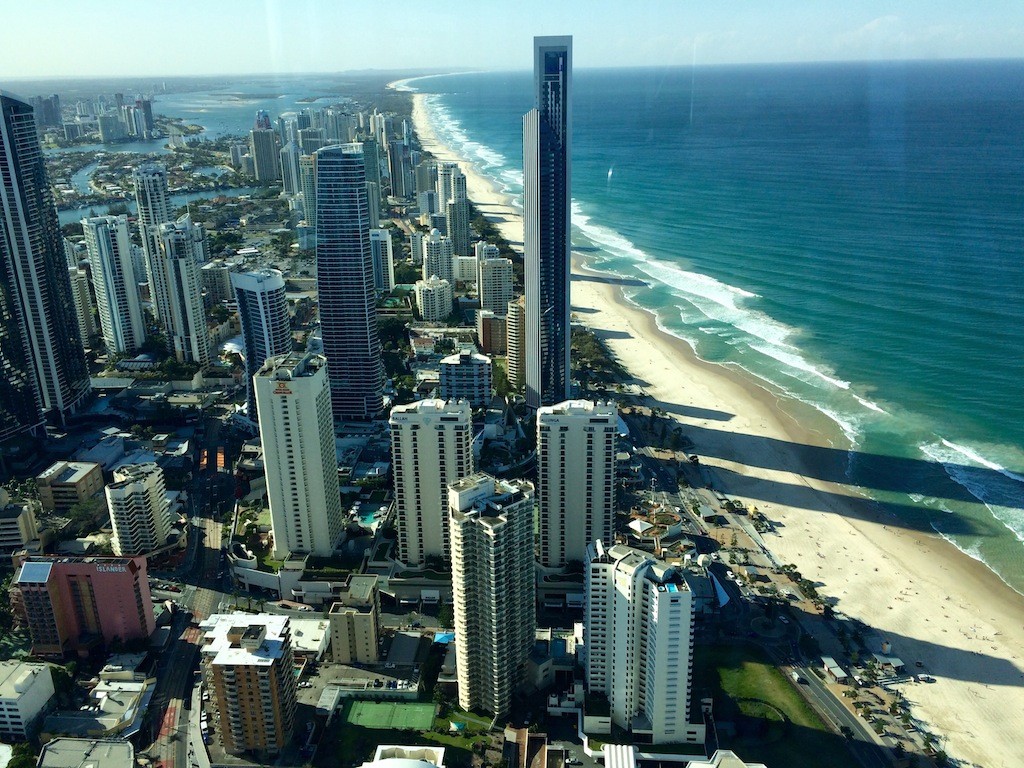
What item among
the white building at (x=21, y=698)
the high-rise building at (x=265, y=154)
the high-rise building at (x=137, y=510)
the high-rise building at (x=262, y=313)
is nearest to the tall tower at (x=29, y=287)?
the high-rise building at (x=262, y=313)

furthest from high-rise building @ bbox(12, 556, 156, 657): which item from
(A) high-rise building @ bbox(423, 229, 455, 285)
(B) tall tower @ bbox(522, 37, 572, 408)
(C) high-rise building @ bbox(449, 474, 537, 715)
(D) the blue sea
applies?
(A) high-rise building @ bbox(423, 229, 455, 285)

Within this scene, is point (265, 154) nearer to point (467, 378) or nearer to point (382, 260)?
point (382, 260)

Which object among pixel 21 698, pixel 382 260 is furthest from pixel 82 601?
pixel 382 260

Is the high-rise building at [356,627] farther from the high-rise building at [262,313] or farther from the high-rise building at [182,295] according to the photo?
the high-rise building at [182,295]

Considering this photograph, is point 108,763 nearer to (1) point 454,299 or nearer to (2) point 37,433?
(2) point 37,433

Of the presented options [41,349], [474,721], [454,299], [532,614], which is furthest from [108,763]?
[454,299]

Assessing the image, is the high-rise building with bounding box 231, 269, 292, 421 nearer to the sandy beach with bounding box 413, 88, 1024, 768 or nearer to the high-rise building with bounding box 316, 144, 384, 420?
the high-rise building with bounding box 316, 144, 384, 420
